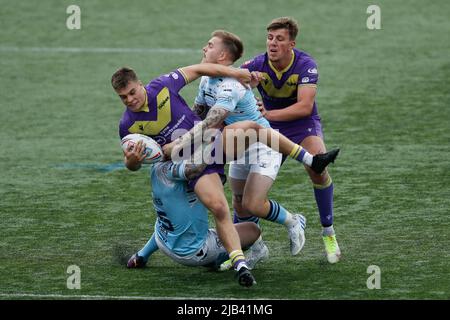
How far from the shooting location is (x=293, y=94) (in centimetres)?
909

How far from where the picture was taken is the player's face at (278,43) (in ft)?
29.1

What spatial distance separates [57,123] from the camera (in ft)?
45.2

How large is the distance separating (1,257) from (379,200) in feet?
12.1

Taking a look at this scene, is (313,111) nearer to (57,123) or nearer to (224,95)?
(224,95)

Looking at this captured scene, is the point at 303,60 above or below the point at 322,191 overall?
above

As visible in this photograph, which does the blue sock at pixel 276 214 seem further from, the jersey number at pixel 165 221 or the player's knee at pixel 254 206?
the jersey number at pixel 165 221

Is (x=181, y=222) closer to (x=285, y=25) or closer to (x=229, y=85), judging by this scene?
(x=229, y=85)

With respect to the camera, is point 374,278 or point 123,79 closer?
point 374,278

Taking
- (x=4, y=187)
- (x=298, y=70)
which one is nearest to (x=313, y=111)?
(x=298, y=70)

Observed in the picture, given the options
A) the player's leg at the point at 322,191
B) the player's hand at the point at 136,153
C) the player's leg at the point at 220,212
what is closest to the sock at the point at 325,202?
the player's leg at the point at 322,191

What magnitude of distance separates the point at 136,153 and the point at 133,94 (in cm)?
46

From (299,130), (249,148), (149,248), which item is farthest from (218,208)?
(299,130)

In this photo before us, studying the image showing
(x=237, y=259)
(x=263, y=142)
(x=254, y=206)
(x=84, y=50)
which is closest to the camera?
(x=237, y=259)

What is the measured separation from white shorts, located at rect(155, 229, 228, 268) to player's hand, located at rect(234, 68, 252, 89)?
3.93 feet
